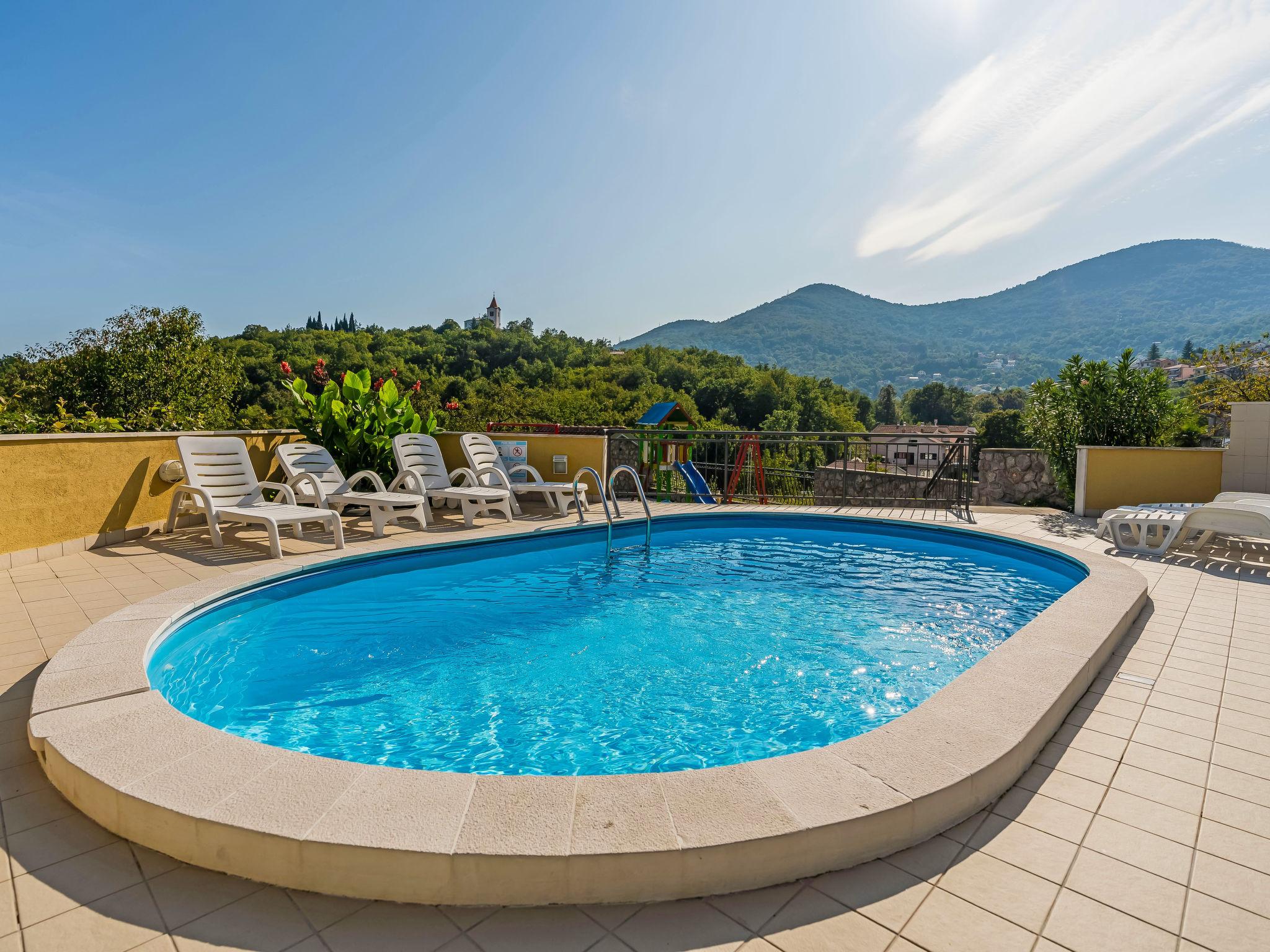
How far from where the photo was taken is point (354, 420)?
26.6 ft

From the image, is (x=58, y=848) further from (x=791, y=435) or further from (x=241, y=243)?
(x=241, y=243)

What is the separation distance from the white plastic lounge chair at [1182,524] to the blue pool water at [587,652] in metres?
0.96

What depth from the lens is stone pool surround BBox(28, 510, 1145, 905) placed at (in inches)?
63.7

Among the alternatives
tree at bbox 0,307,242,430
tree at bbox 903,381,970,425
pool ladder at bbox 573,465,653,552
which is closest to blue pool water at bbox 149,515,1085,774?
pool ladder at bbox 573,465,653,552

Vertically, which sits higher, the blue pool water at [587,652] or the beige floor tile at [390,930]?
the beige floor tile at [390,930]

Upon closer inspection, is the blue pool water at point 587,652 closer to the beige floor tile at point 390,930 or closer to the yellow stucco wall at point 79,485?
the beige floor tile at point 390,930

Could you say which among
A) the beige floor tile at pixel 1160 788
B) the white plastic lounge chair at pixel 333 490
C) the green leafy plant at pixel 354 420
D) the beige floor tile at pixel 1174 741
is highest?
the green leafy plant at pixel 354 420

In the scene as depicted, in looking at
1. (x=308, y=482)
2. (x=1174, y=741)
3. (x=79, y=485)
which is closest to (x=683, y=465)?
(x=308, y=482)

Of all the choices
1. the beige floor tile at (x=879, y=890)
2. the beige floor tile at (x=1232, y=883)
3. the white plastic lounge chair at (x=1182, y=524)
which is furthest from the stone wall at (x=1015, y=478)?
the beige floor tile at (x=879, y=890)

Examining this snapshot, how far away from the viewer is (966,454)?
8562 mm

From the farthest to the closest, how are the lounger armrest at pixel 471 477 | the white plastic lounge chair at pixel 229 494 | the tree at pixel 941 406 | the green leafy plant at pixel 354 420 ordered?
the tree at pixel 941 406 → the green leafy plant at pixel 354 420 → the lounger armrest at pixel 471 477 → the white plastic lounge chair at pixel 229 494

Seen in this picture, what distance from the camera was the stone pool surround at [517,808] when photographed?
5.31 feet

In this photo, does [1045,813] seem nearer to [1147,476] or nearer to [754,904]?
[754,904]

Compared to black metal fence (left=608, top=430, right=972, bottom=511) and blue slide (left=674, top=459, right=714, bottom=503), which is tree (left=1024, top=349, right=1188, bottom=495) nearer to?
black metal fence (left=608, top=430, right=972, bottom=511)
